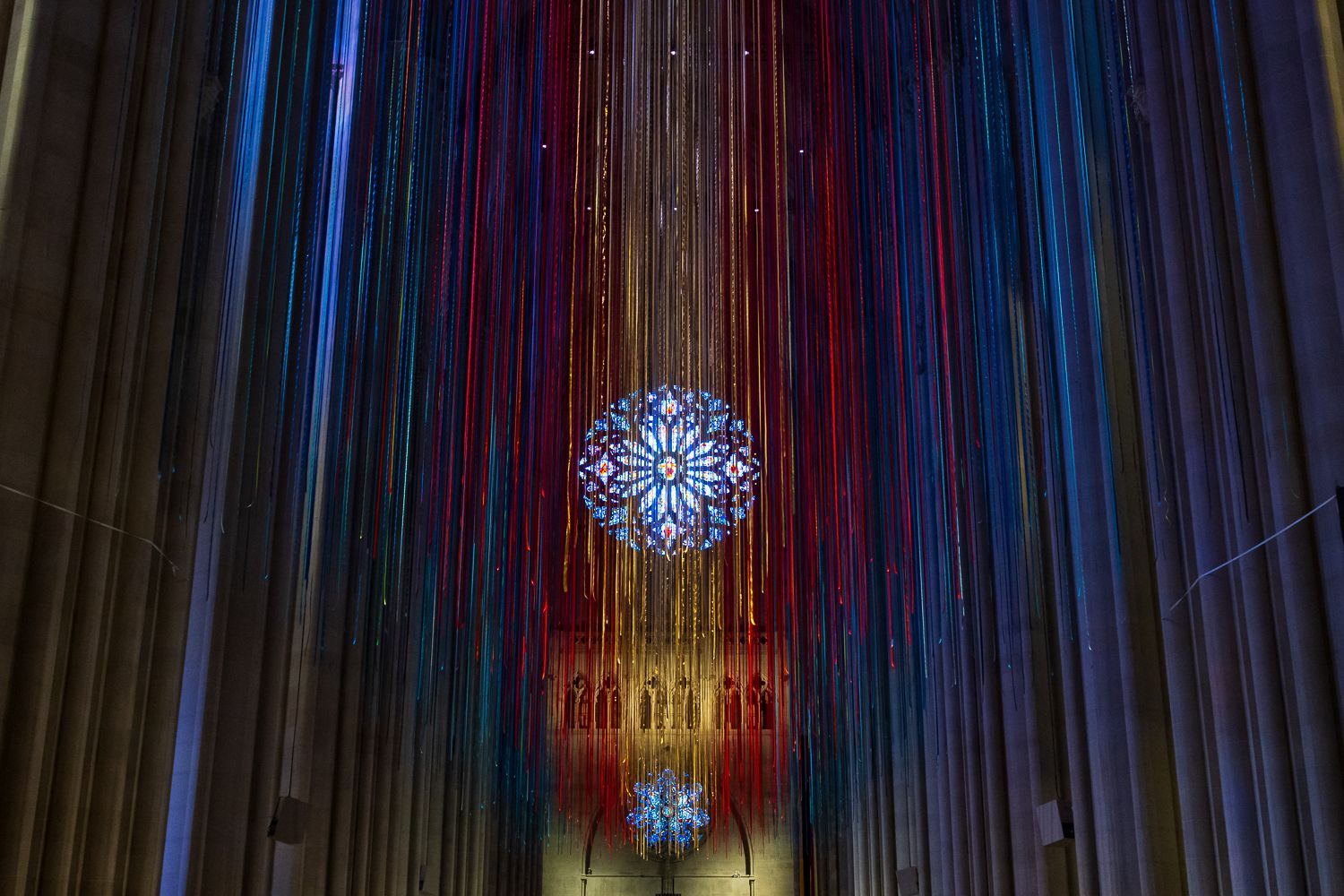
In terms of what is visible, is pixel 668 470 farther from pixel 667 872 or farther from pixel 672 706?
pixel 667 872

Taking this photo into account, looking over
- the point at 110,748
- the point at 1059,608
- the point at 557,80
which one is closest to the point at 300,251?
the point at 110,748

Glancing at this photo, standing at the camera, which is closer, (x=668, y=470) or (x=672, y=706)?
(x=672, y=706)

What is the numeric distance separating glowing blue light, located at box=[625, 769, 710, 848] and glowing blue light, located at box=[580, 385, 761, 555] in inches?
196

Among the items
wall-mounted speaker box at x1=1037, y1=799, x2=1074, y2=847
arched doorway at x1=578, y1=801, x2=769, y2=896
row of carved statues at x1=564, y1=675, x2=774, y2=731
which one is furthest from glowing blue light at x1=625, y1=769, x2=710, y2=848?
wall-mounted speaker box at x1=1037, y1=799, x2=1074, y2=847

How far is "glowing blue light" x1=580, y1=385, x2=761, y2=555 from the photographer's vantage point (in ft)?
99.7

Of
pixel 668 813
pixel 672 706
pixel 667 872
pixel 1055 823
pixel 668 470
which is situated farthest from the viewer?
pixel 668 470

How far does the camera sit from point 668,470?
31.3 metres

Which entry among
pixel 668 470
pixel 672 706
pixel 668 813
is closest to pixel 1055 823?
pixel 668 813

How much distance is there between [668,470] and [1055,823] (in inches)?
722

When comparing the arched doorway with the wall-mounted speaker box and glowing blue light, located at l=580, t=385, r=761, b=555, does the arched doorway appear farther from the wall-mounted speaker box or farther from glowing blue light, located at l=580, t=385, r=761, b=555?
the wall-mounted speaker box

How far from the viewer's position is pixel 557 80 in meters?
28.4

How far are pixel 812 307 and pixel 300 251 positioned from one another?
54.2ft

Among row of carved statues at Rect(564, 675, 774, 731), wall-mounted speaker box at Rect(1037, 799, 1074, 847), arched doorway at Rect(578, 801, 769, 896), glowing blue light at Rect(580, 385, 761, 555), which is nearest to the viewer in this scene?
wall-mounted speaker box at Rect(1037, 799, 1074, 847)

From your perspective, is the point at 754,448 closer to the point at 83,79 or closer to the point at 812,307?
the point at 812,307
